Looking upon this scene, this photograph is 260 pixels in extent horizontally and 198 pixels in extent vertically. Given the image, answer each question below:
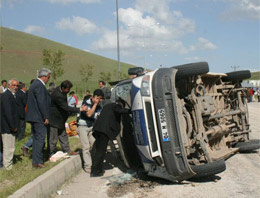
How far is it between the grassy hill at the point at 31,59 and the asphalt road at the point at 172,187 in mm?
55205

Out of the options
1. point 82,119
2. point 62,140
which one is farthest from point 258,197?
point 62,140

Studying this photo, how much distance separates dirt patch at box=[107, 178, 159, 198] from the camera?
4961mm

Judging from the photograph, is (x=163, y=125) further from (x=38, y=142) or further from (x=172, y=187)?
(x=38, y=142)

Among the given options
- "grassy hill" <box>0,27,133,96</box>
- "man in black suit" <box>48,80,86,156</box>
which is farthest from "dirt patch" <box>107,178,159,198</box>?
"grassy hill" <box>0,27,133,96</box>

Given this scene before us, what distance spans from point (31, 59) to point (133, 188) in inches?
3255

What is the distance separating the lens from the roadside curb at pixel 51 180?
170 inches

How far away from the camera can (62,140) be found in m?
6.95

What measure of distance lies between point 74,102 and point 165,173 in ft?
28.6

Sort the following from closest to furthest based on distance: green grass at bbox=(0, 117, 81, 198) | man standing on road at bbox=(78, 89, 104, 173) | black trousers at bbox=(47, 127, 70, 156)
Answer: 1. green grass at bbox=(0, 117, 81, 198)
2. man standing on road at bbox=(78, 89, 104, 173)
3. black trousers at bbox=(47, 127, 70, 156)

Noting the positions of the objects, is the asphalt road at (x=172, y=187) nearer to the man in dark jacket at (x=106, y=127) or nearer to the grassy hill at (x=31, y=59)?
the man in dark jacket at (x=106, y=127)

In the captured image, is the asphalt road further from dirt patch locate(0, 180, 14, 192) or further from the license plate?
Result: the license plate

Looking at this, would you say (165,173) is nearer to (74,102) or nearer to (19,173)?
(19,173)

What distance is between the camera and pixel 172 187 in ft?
16.8

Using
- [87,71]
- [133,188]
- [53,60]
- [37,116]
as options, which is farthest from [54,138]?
[87,71]
